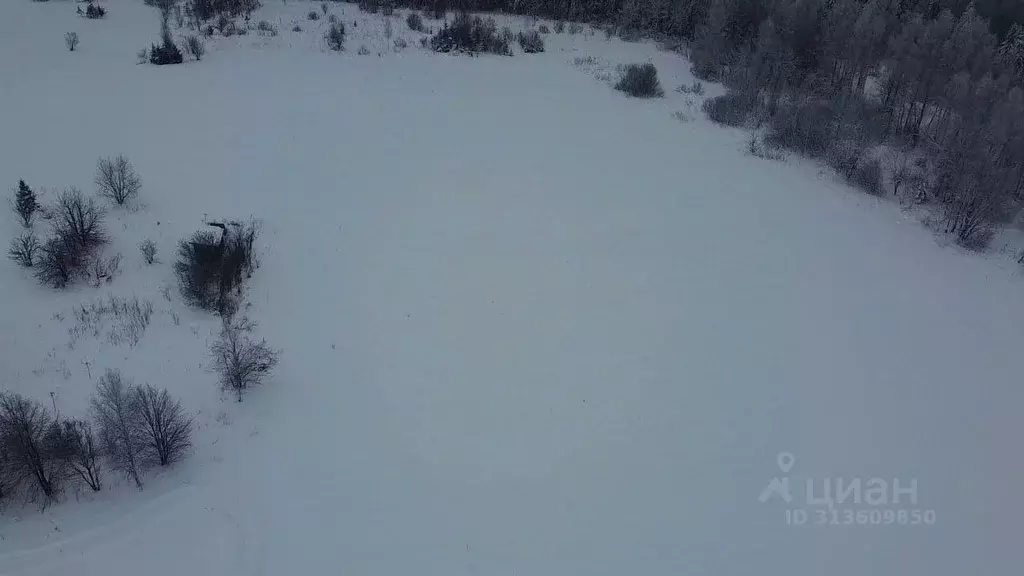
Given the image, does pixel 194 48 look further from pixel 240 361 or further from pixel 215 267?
pixel 240 361

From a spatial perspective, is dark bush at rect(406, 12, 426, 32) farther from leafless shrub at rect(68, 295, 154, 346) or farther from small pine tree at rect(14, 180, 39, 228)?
leafless shrub at rect(68, 295, 154, 346)

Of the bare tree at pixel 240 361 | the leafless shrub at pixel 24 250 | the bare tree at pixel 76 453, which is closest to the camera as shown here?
the bare tree at pixel 76 453

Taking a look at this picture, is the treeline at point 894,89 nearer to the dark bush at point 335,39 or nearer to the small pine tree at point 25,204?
the dark bush at point 335,39

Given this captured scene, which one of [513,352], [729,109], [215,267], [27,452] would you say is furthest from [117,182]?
[729,109]

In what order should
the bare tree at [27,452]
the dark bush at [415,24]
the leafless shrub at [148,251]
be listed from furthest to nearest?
the dark bush at [415,24] → the leafless shrub at [148,251] → the bare tree at [27,452]

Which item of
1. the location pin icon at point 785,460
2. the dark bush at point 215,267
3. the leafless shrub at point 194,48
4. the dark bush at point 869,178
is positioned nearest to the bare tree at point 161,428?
the dark bush at point 215,267

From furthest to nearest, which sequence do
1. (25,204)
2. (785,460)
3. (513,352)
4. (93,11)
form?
(93,11), (25,204), (513,352), (785,460)
